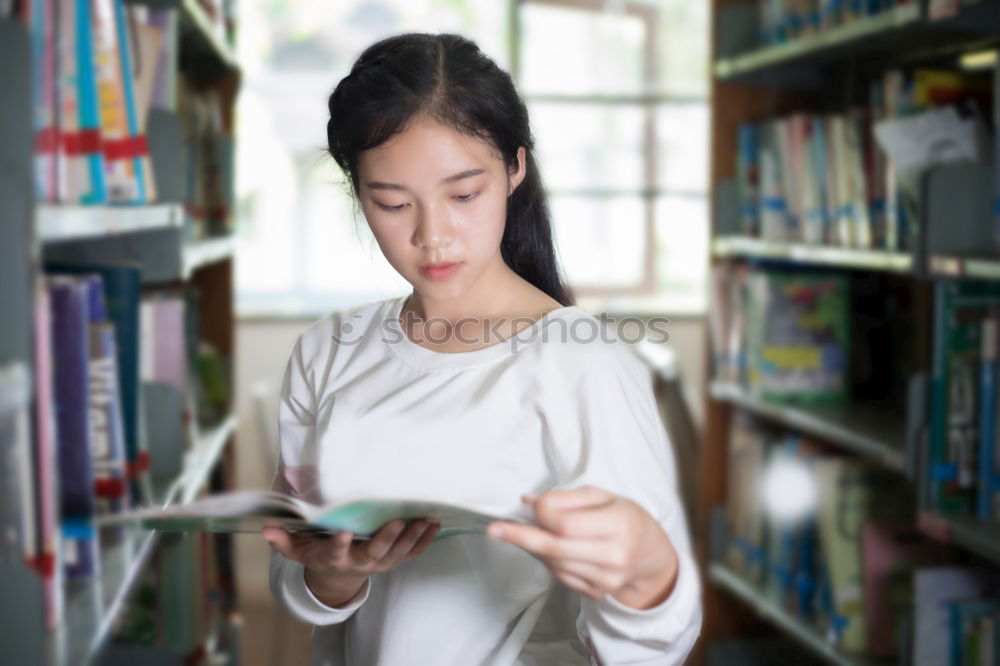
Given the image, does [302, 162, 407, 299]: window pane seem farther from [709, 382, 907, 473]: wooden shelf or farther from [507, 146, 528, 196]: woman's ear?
[507, 146, 528, 196]: woman's ear

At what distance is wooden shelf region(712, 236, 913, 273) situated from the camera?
1856mm

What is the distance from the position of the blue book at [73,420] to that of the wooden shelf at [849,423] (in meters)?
1.32

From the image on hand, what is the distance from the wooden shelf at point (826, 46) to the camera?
177cm

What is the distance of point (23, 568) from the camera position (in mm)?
847

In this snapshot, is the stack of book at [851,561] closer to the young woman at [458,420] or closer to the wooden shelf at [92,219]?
the young woman at [458,420]

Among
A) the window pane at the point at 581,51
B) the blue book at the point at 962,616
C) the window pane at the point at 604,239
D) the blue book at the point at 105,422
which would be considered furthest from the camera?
the window pane at the point at 604,239

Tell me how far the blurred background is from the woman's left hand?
0.33 m

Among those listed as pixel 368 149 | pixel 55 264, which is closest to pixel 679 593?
pixel 368 149

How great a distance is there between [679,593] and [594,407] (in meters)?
0.15

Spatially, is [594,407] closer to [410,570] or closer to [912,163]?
[410,570]

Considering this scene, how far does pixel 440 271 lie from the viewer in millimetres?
890

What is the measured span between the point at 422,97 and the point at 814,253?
144cm

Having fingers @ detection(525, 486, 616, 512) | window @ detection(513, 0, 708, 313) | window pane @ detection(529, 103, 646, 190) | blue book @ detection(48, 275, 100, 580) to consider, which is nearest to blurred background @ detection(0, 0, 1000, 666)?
blue book @ detection(48, 275, 100, 580)

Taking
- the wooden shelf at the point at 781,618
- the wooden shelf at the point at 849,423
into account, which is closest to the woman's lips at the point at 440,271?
the wooden shelf at the point at 849,423
